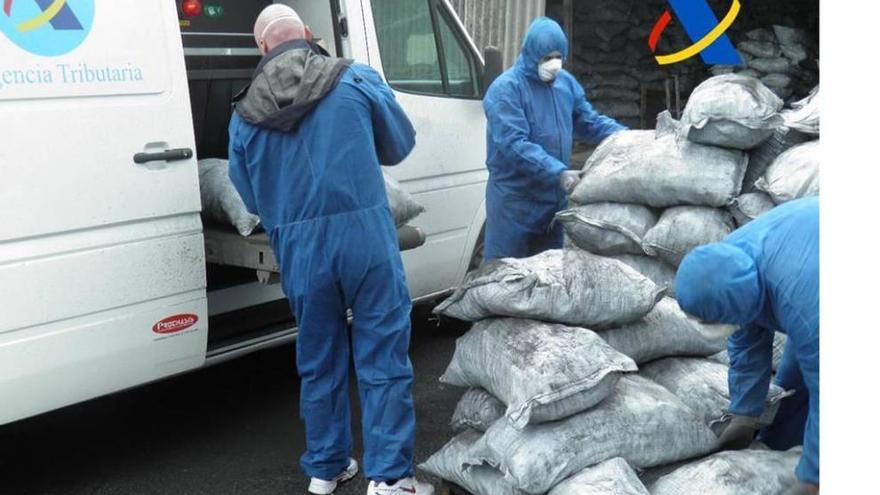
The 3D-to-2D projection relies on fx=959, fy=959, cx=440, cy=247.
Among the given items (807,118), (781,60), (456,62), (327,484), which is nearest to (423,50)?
(456,62)

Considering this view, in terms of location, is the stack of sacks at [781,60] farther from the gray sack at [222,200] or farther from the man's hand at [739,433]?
the man's hand at [739,433]

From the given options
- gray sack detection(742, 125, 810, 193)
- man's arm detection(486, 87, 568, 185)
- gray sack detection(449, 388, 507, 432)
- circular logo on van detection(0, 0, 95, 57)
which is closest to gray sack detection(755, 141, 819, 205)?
gray sack detection(742, 125, 810, 193)

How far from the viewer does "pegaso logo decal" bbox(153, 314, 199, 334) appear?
11.5ft

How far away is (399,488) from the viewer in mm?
3330

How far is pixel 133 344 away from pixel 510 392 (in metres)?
1.39

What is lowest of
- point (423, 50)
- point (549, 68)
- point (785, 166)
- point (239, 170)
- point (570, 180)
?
point (570, 180)

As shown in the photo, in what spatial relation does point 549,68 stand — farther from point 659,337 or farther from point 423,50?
point 659,337

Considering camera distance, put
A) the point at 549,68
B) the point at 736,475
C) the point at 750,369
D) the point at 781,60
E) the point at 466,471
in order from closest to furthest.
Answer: the point at 736,475
the point at 750,369
the point at 466,471
the point at 549,68
the point at 781,60

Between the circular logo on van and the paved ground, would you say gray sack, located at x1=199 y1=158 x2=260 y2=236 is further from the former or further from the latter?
the paved ground

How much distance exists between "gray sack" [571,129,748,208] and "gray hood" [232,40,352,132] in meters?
A: 1.23

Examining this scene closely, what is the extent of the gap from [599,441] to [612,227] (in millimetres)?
1209

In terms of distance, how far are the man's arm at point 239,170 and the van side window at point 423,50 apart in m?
1.27
